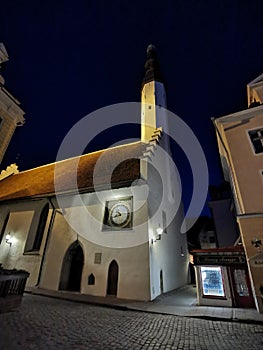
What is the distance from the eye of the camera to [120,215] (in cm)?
1253

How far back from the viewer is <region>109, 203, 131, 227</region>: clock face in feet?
40.3

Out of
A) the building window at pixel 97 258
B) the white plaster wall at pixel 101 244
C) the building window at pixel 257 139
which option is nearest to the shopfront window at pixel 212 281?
the white plaster wall at pixel 101 244

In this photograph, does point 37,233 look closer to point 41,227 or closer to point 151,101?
point 41,227

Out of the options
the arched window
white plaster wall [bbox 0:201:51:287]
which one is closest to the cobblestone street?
white plaster wall [bbox 0:201:51:287]

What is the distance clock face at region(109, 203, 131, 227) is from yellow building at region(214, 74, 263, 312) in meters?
6.55

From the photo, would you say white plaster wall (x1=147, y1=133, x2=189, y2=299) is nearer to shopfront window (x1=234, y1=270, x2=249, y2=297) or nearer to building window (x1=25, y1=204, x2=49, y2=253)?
shopfront window (x1=234, y1=270, x2=249, y2=297)

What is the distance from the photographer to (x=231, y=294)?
31.5ft

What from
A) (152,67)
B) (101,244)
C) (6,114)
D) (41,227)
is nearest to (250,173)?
(101,244)

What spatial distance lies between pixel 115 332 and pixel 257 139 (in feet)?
39.8

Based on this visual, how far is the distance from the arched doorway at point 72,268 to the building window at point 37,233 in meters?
2.90

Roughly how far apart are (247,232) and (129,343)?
727 cm

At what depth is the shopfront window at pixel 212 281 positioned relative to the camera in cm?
986

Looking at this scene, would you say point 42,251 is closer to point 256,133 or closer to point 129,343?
point 129,343

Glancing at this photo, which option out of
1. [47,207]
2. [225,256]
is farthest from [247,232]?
[47,207]
